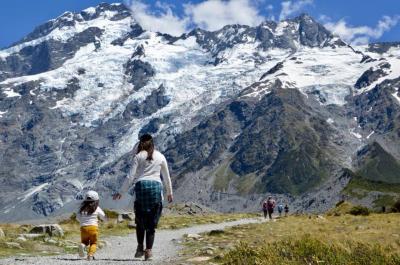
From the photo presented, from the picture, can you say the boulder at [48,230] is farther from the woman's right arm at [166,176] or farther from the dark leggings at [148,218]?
the woman's right arm at [166,176]

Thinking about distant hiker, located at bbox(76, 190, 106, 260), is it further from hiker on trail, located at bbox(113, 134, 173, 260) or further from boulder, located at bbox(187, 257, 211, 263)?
boulder, located at bbox(187, 257, 211, 263)

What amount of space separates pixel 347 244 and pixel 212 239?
12.0 metres

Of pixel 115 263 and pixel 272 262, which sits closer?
pixel 272 262

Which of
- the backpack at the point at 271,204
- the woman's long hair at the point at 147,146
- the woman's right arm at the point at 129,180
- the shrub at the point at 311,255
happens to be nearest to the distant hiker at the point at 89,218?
the woman's right arm at the point at 129,180

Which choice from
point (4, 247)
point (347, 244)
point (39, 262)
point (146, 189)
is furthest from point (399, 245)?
point (4, 247)

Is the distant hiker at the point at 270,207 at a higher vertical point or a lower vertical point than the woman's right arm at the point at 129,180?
lower

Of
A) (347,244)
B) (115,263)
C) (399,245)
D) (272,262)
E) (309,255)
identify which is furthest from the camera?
(399,245)

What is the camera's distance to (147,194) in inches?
654

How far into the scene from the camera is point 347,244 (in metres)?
14.2

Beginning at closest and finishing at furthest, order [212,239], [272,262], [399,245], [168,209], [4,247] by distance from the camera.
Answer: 1. [272,262]
2. [399,245]
3. [4,247]
4. [212,239]
5. [168,209]

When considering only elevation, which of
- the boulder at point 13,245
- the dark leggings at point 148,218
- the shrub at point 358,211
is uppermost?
the dark leggings at point 148,218

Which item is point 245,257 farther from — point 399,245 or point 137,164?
point 399,245

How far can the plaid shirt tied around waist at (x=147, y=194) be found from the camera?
54.4ft

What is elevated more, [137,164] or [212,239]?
[137,164]
